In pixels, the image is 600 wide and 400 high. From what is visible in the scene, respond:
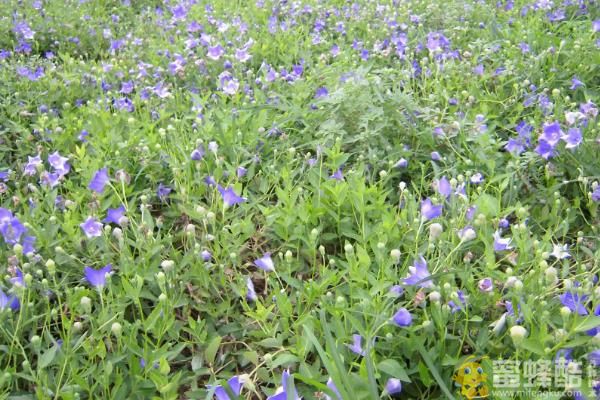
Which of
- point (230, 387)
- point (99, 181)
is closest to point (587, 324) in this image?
point (230, 387)

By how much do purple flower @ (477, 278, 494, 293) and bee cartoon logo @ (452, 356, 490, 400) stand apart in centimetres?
27

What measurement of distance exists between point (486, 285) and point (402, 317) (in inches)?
13.5

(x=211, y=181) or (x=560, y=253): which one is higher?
(x=211, y=181)

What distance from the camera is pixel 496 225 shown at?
97.1 inches

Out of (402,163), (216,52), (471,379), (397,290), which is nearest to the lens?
(471,379)

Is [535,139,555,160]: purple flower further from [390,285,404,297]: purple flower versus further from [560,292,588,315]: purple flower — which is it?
[390,285,404,297]: purple flower

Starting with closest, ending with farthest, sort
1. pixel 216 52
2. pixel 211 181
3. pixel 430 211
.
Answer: pixel 430 211
pixel 211 181
pixel 216 52

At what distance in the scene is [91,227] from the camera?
7.99ft

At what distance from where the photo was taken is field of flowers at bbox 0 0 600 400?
1928 millimetres

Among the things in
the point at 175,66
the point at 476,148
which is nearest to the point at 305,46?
the point at 175,66

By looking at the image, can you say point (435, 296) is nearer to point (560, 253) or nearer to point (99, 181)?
point (560, 253)

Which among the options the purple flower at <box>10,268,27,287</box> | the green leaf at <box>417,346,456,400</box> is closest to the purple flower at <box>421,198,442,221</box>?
the green leaf at <box>417,346,456,400</box>

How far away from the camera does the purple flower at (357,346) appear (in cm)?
189

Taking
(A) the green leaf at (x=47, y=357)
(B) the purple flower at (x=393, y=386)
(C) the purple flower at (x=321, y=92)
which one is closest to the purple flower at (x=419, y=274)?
(B) the purple flower at (x=393, y=386)
